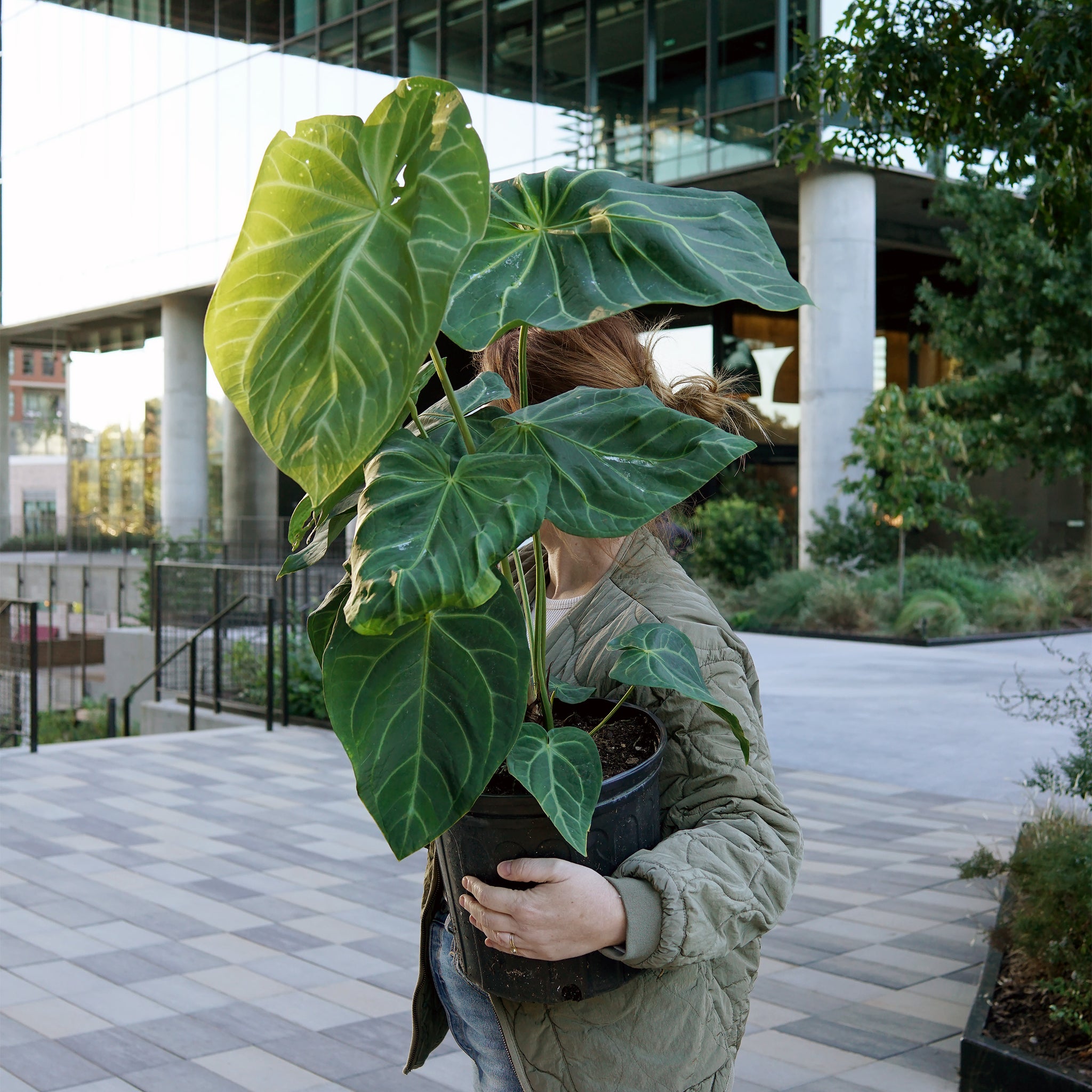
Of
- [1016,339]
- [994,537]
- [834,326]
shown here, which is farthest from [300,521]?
[994,537]

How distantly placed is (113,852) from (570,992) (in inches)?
201

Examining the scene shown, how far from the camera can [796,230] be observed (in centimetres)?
2259

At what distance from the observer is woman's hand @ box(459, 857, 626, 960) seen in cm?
139

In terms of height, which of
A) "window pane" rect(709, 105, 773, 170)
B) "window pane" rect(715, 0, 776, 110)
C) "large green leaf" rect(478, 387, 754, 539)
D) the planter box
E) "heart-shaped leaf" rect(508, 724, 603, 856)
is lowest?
the planter box

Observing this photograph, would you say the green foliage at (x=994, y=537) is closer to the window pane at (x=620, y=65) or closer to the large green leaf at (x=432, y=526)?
the window pane at (x=620, y=65)

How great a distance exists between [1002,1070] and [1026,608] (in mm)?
13398

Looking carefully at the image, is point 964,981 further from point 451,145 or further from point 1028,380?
point 1028,380

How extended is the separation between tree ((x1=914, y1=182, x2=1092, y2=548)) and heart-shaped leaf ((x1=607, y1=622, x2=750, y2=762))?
1693 cm

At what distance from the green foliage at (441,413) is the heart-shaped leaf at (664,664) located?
11 mm

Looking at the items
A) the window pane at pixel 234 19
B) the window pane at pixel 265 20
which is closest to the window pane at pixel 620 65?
the window pane at pixel 265 20

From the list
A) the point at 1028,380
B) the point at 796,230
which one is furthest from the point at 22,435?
the point at 1028,380

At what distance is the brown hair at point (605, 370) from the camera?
5.60 ft

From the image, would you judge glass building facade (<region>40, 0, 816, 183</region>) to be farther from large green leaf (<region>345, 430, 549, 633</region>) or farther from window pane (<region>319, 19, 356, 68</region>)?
large green leaf (<region>345, 430, 549, 633</region>)

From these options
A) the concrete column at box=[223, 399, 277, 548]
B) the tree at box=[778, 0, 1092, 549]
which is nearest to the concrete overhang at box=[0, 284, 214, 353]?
the concrete column at box=[223, 399, 277, 548]
